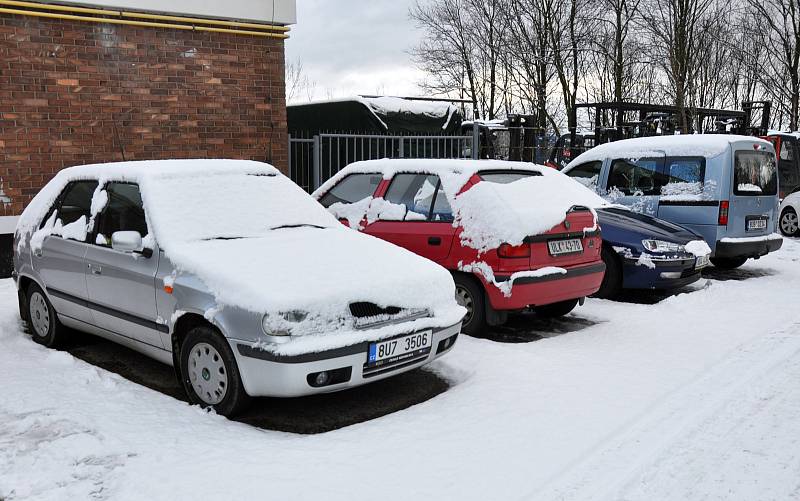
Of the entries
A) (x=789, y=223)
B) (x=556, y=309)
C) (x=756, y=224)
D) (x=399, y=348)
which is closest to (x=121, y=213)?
(x=399, y=348)

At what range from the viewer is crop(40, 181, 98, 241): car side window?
5566 millimetres

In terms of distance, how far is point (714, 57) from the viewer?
42.7 m

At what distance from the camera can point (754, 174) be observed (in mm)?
9492

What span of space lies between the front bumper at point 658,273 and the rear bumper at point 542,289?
1733mm

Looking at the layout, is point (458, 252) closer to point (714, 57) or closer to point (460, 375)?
point (460, 375)

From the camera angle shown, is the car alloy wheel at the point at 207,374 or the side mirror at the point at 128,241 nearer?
the car alloy wheel at the point at 207,374

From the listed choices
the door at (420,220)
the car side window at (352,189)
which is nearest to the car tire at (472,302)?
the door at (420,220)

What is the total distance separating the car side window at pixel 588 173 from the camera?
10148 mm

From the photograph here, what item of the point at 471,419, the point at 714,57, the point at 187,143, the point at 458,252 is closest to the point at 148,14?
the point at 187,143

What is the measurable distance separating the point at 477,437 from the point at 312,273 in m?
1.35

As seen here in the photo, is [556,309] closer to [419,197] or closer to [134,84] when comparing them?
[419,197]

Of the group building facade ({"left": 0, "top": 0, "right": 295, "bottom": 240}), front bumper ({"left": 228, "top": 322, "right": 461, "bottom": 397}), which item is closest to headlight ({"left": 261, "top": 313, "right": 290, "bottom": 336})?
front bumper ({"left": 228, "top": 322, "right": 461, "bottom": 397})

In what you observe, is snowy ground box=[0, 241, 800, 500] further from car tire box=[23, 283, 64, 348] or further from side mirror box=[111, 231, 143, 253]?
side mirror box=[111, 231, 143, 253]

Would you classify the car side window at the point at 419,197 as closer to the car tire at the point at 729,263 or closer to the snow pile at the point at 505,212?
the snow pile at the point at 505,212
